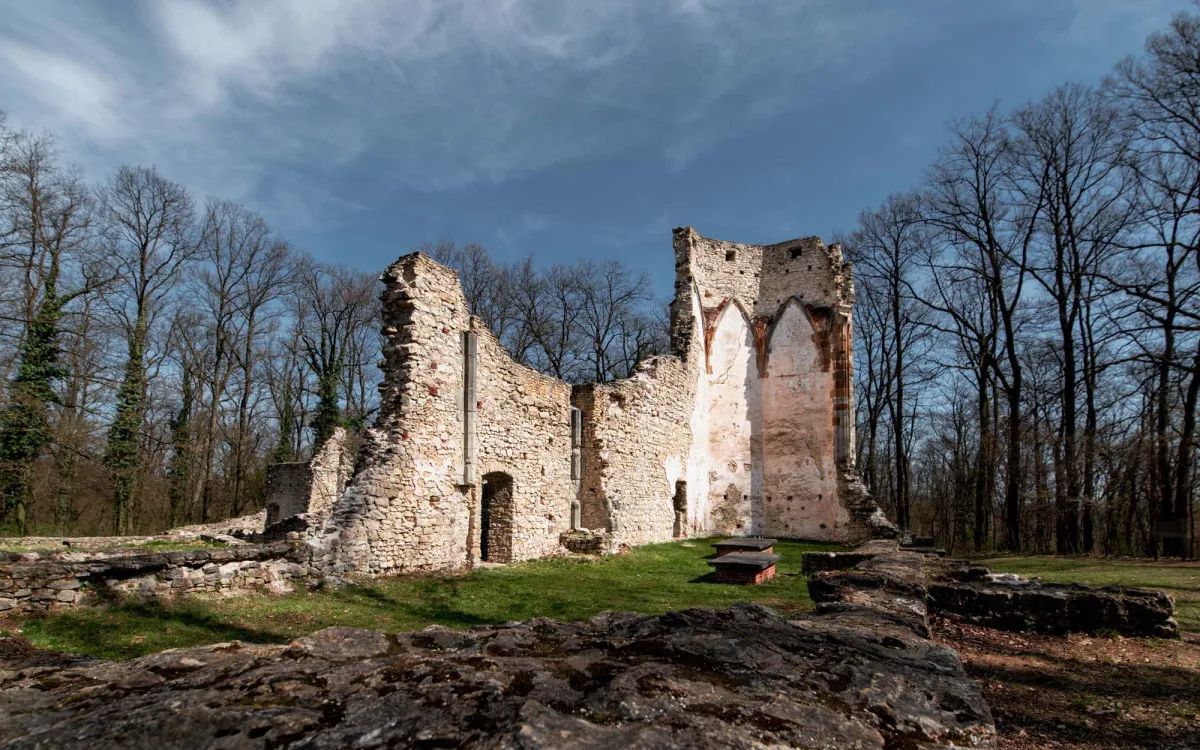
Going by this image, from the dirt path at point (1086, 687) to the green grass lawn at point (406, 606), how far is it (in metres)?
2.59

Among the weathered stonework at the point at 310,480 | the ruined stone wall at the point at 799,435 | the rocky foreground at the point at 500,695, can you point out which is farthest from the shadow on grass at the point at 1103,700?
the weathered stonework at the point at 310,480

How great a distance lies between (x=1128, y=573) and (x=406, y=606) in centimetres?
1200

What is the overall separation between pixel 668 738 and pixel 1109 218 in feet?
74.9

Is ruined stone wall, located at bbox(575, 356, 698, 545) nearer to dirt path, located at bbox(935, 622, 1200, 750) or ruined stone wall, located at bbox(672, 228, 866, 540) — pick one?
ruined stone wall, located at bbox(672, 228, 866, 540)

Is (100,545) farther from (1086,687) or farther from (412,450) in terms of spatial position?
(1086,687)

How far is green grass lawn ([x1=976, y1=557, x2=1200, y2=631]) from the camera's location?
27.1 ft

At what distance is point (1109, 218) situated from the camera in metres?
A: 18.7

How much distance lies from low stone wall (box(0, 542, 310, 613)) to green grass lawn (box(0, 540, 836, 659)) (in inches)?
9.8

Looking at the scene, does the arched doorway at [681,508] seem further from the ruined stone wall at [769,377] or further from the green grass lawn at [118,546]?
the green grass lawn at [118,546]

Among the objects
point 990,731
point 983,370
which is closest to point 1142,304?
point 983,370

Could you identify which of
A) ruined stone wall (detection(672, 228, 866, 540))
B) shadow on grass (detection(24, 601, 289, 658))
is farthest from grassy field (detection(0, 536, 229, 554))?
ruined stone wall (detection(672, 228, 866, 540))

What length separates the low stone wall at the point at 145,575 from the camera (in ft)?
23.1

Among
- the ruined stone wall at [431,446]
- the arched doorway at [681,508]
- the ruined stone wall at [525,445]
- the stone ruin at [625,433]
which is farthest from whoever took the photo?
the arched doorway at [681,508]

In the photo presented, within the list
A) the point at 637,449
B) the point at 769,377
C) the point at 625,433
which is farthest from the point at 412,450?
the point at 769,377
